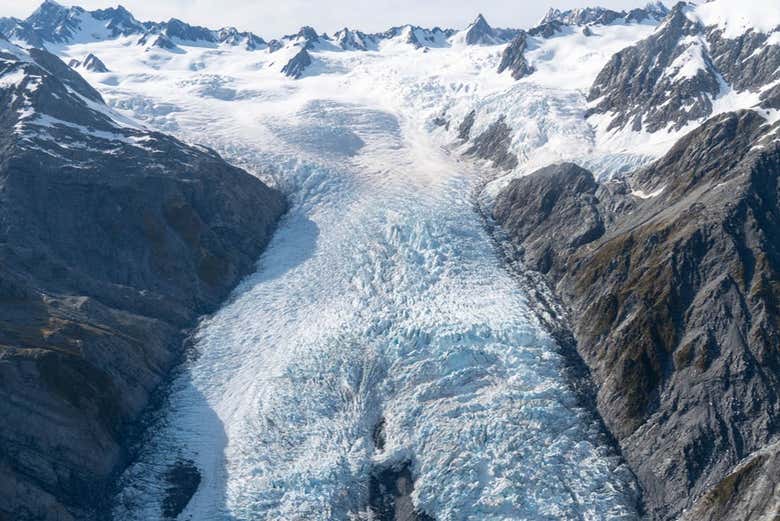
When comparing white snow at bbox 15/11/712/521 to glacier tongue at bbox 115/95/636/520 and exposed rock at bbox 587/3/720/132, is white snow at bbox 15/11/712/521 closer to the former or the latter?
glacier tongue at bbox 115/95/636/520

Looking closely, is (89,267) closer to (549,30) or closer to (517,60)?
(517,60)

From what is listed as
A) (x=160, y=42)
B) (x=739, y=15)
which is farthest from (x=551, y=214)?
(x=160, y=42)

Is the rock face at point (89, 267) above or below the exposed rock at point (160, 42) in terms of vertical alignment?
below

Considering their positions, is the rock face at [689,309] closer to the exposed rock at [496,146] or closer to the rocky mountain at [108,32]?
the exposed rock at [496,146]

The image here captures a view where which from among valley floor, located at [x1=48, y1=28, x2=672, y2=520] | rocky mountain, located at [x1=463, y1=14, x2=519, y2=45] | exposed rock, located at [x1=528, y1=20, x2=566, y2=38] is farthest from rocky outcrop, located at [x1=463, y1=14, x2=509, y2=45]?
valley floor, located at [x1=48, y1=28, x2=672, y2=520]

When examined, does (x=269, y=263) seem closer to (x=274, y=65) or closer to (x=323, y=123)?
(x=323, y=123)

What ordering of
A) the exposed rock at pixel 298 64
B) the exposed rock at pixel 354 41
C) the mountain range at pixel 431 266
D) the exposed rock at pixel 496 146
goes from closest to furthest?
the mountain range at pixel 431 266 → the exposed rock at pixel 496 146 → the exposed rock at pixel 298 64 → the exposed rock at pixel 354 41

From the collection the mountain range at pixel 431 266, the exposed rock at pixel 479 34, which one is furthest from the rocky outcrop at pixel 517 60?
the exposed rock at pixel 479 34
